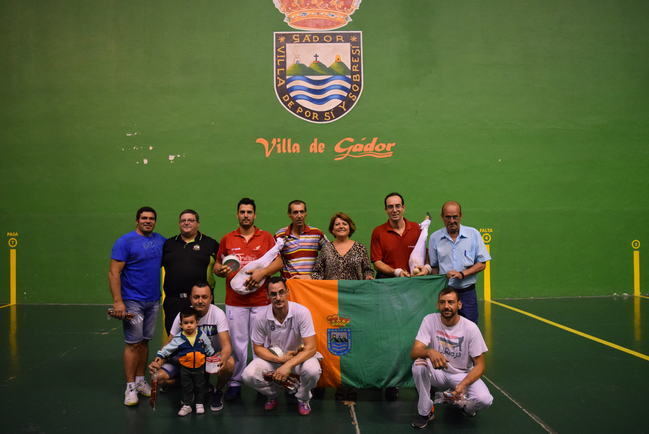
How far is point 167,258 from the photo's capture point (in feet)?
12.4

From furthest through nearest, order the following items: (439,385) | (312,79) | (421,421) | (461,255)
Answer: (312,79), (461,255), (439,385), (421,421)

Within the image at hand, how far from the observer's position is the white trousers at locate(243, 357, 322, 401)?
3259 millimetres

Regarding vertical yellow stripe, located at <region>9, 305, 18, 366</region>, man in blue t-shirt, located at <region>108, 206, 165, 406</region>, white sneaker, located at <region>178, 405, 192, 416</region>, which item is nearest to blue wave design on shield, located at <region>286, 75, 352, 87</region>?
man in blue t-shirt, located at <region>108, 206, 165, 406</region>

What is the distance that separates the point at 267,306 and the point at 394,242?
1242mm

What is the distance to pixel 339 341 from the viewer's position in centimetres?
367

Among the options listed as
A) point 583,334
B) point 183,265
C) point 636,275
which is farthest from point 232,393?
point 636,275

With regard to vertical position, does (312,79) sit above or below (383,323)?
above

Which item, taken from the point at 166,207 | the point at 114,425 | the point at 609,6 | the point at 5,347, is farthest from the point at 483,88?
the point at 5,347

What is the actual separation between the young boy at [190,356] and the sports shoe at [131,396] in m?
0.42

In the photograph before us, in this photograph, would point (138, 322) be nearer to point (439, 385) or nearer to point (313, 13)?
point (439, 385)

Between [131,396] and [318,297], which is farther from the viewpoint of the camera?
[318,297]

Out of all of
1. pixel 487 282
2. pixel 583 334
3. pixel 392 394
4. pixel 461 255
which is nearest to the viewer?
pixel 392 394

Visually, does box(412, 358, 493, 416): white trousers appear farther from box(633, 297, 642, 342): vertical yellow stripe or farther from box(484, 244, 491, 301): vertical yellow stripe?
box(484, 244, 491, 301): vertical yellow stripe

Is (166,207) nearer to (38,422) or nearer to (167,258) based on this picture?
(167,258)
